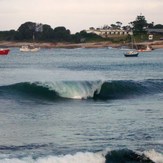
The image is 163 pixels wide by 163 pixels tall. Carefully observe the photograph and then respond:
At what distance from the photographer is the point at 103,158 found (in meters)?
15.9

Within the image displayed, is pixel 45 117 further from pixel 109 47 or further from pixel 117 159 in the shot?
pixel 109 47

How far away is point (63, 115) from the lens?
83.7ft

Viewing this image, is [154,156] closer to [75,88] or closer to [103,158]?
[103,158]

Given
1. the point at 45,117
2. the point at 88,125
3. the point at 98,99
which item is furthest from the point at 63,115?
the point at 98,99

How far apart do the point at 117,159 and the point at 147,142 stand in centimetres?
243

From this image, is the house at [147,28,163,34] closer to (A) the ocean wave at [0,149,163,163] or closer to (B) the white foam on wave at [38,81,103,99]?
(B) the white foam on wave at [38,81,103,99]

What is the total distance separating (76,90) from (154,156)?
19.7 meters

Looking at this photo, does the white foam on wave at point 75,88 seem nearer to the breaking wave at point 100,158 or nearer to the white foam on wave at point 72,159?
the breaking wave at point 100,158

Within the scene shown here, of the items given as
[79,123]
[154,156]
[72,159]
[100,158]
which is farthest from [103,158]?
[79,123]

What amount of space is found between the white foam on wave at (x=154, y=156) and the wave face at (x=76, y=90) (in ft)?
56.8

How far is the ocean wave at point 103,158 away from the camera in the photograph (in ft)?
50.2

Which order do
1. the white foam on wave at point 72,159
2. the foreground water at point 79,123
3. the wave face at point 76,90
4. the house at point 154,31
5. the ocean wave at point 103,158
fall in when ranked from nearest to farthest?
the white foam on wave at point 72,159 < the ocean wave at point 103,158 < the foreground water at point 79,123 < the wave face at point 76,90 < the house at point 154,31

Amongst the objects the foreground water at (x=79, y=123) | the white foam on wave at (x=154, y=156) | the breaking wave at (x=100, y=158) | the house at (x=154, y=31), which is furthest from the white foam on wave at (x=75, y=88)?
the house at (x=154, y=31)

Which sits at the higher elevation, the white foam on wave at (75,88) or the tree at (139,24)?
the tree at (139,24)
